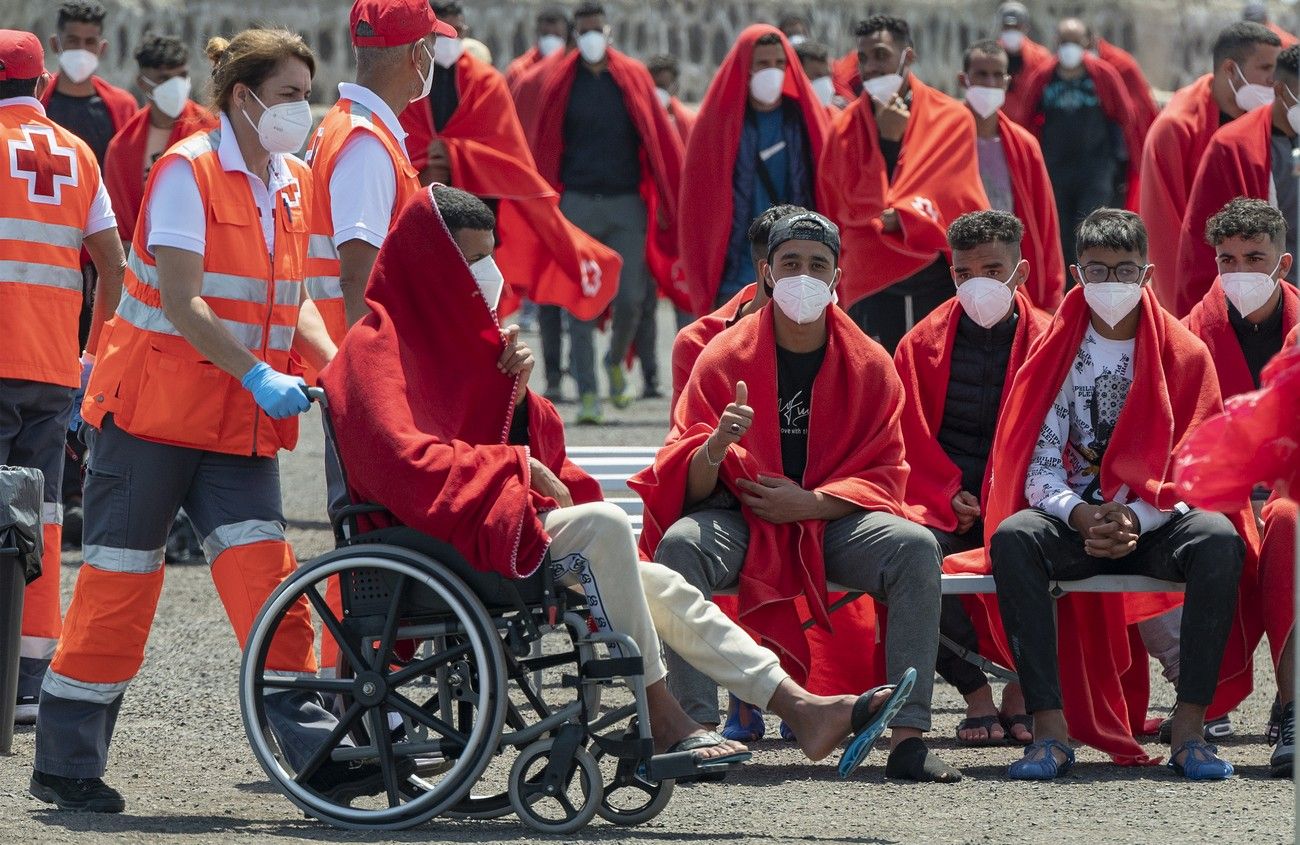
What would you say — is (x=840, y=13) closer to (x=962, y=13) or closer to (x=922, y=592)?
(x=962, y=13)

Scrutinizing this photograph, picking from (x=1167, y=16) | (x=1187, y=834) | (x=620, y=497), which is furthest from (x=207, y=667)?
(x=1167, y=16)

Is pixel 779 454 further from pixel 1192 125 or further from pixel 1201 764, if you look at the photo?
pixel 1192 125

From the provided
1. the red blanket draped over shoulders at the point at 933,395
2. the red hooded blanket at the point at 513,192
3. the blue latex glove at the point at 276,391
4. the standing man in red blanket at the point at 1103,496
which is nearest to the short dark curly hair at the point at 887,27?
the red hooded blanket at the point at 513,192

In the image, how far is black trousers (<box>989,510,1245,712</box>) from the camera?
6.17m

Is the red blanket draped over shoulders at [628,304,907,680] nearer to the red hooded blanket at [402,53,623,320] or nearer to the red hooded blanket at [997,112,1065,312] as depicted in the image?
the red hooded blanket at [997,112,1065,312]

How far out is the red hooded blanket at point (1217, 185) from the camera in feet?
27.1

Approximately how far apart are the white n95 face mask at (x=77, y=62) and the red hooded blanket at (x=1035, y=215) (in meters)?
3.88

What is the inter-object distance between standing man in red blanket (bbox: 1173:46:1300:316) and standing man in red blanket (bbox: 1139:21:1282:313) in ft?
1.11

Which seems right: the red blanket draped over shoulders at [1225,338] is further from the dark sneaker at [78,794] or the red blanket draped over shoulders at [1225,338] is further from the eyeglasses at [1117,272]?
the dark sneaker at [78,794]

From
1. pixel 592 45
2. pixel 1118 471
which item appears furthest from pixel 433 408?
pixel 592 45

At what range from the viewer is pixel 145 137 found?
9.59 metres

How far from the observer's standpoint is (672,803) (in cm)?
576

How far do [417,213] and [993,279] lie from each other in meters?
2.16

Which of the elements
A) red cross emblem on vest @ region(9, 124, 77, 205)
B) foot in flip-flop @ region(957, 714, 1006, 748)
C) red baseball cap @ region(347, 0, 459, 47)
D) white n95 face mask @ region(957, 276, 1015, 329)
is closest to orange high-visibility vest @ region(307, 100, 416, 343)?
red baseball cap @ region(347, 0, 459, 47)
